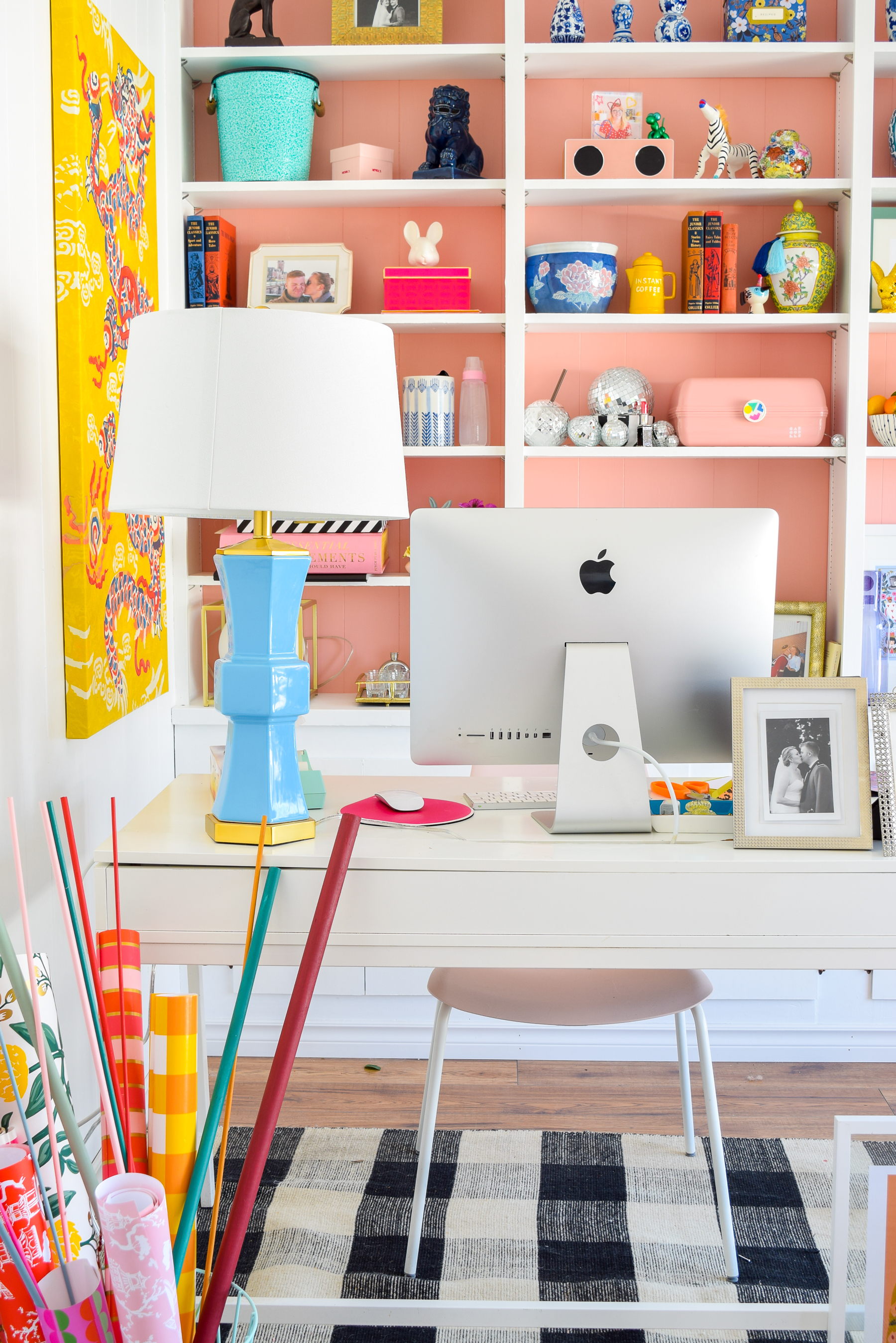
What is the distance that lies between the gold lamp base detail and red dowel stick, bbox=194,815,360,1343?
584mm

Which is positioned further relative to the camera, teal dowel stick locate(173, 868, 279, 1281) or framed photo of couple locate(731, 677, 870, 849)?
framed photo of couple locate(731, 677, 870, 849)

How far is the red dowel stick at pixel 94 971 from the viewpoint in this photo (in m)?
0.82

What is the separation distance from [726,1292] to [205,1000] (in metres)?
1.32

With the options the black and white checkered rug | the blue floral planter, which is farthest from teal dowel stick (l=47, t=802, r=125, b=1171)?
the blue floral planter

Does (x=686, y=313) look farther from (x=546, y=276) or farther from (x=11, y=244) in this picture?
(x=11, y=244)

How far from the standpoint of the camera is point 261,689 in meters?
1.42

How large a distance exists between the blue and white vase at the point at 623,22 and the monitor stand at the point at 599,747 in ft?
6.20

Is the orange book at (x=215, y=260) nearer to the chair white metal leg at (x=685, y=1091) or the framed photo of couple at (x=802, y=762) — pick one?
the framed photo of couple at (x=802, y=762)

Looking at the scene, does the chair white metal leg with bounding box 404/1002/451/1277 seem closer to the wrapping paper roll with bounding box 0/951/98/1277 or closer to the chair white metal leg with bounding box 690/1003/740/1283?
the chair white metal leg with bounding box 690/1003/740/1283

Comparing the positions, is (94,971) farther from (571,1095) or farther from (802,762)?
(571,1095)

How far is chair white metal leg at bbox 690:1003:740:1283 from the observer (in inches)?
72.6

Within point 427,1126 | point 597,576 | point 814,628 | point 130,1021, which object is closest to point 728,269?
point 814,628

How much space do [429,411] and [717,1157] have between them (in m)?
1.77

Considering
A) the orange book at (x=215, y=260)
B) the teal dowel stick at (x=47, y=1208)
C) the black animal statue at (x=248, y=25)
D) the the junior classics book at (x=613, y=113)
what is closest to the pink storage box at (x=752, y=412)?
the the junior classics book at (x=613, y=113)
